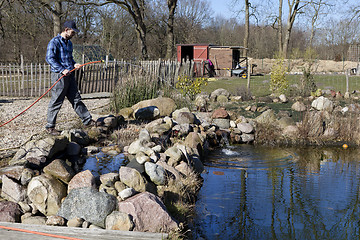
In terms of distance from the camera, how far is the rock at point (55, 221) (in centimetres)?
411

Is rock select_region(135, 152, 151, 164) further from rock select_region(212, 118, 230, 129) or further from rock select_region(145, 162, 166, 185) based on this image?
rock select_region(212, 118, 230, 129)

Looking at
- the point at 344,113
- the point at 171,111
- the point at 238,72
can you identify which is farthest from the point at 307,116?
the point at 238,72

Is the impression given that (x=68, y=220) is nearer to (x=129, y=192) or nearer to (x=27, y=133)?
(x=129, y=192)

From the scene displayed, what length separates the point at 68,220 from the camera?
4.20 m

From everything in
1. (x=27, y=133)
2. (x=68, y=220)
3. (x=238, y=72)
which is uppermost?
(x=238, y=72)

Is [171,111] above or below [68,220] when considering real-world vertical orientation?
above

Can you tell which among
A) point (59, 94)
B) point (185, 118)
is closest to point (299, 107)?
point (185, 118)

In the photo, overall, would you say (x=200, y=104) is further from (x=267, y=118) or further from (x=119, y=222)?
(x=119, y=222)

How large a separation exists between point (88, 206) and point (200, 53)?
25937 millimetres

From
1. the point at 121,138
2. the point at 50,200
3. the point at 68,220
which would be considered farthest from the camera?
the point at 121,138

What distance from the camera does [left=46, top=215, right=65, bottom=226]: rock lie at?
13.5 feet

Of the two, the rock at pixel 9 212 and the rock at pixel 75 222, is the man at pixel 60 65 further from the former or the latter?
the rock at pixel 75 222

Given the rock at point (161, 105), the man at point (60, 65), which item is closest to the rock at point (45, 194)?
the man at point (60, 65)

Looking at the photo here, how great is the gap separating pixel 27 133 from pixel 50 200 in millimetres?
3091
